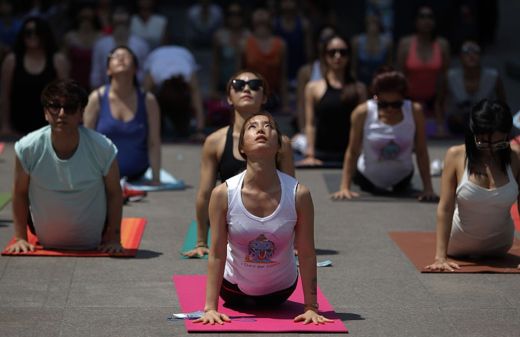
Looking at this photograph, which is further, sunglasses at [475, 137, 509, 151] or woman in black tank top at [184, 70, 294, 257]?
woman in black tank top at [184, 70, 294, 257]

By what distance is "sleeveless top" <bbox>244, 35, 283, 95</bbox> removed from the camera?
1627 centimetres

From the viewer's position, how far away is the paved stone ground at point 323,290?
7133mm

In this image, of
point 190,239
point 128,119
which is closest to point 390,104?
point 128,119

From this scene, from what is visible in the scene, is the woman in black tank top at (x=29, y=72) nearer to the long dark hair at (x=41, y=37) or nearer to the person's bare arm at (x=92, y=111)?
the long dark hair at (x=41, y=37)

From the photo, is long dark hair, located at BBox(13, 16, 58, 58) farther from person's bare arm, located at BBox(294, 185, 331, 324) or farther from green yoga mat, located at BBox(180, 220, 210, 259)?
person's bare arm, located at BBox(294, 185, 331, 324)

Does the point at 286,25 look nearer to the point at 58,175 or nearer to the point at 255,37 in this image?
the point at 255,37

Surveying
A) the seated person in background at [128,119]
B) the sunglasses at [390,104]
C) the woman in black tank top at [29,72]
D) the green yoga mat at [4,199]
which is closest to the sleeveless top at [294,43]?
the woman in black tank top at [29,72]

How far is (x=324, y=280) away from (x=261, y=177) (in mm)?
1493

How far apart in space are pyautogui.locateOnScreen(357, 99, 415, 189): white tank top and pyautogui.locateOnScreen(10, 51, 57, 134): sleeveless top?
4.17m

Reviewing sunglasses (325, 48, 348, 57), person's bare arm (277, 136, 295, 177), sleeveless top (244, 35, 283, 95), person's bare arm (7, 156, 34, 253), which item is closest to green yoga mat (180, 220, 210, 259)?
person's bare arm (277, 136, 295, 177)

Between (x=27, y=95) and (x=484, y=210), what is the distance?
7239 millimetres

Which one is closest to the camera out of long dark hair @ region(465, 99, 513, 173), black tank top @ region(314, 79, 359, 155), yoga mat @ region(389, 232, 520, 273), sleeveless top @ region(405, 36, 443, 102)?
long dark hair @ region(465, 99, 513, 173)

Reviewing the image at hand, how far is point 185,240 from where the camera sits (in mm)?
9547

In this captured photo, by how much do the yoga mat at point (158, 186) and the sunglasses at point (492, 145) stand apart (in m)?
4.14
